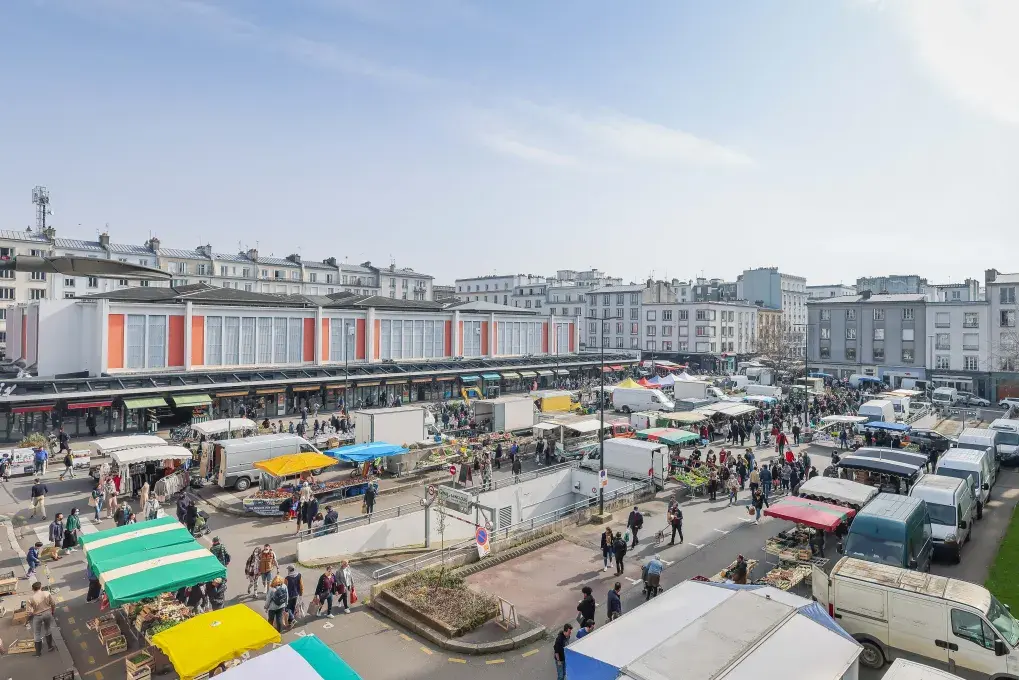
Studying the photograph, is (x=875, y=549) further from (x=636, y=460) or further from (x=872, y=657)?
(x=636, y=460)

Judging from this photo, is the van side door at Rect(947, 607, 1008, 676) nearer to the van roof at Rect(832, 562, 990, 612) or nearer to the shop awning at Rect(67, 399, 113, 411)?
the van roof at Rect(832, 562, 990, 612)

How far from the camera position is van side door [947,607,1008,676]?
11526mm

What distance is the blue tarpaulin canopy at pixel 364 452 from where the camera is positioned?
85.2 ft

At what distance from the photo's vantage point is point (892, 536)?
640 inches

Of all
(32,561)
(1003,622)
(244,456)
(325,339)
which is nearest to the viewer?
(1003,622)

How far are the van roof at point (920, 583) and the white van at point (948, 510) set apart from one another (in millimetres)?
6607

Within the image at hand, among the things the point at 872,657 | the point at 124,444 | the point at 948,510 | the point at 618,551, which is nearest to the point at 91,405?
the point at 124,444

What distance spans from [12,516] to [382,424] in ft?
46.6

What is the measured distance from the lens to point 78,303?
39.6m

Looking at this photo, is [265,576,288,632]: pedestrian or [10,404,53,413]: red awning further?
[10,404,53,413]: red awning

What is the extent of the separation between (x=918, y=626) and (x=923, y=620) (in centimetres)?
16

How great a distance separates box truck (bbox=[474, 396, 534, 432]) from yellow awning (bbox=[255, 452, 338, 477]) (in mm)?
12940

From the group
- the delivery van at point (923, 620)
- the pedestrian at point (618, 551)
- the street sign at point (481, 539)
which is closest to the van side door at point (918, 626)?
the delivery van at point (923, 620)

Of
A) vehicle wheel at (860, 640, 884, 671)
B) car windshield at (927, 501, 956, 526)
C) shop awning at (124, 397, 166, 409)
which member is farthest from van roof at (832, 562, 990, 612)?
shop awning at (124, 397, 166, 409)
